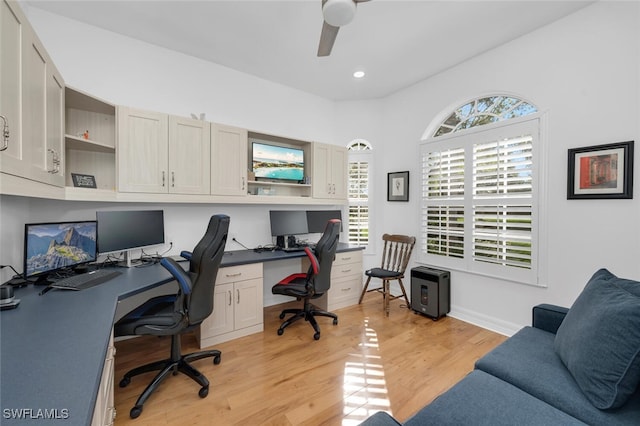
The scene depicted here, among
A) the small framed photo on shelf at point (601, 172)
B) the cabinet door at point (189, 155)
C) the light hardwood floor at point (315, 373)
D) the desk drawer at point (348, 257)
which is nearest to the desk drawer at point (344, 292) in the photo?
the desk drawer at point (348, 257)

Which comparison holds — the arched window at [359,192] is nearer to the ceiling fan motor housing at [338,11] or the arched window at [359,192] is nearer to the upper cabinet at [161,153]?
the upper cabinet at [161,153]

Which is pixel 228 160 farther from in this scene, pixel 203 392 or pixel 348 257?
pixel 203 392

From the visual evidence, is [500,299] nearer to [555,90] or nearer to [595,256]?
[595,256]

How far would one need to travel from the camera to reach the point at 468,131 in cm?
319

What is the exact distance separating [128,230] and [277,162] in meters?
1.81

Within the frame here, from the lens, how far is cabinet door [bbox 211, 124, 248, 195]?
9.59ft

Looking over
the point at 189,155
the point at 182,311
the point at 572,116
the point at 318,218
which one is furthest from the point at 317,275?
the point at 572,116

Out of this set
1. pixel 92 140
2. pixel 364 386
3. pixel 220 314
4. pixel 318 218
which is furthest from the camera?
pixel 318 218

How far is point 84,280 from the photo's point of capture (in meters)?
1.83

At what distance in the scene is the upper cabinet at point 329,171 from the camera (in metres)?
3.75

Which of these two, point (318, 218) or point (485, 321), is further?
point (318, 218)

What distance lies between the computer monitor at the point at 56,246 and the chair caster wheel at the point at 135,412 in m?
1.09

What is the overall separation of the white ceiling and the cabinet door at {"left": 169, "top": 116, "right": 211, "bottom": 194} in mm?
902

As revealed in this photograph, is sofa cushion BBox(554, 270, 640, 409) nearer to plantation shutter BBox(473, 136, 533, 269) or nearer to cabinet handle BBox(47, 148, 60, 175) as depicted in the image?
plantation shutter BBox(473, 136, 533, 269)
